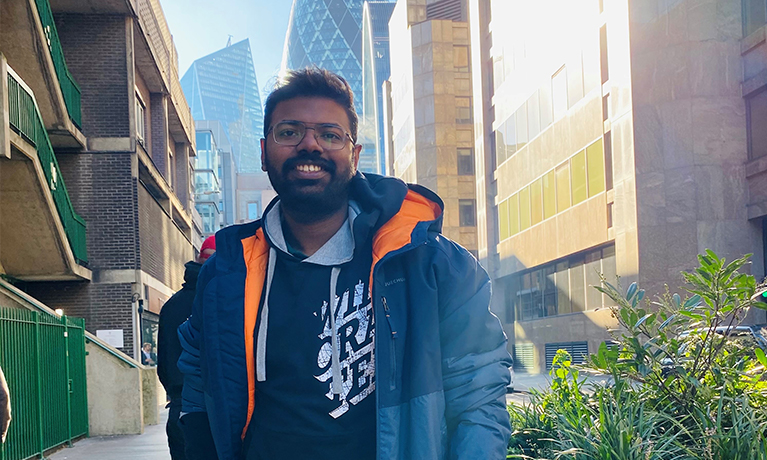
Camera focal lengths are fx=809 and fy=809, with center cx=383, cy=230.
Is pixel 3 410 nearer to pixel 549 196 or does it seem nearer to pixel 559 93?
pixel 559 93

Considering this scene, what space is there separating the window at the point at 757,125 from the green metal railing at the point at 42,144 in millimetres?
18230

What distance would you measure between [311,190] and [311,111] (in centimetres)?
29

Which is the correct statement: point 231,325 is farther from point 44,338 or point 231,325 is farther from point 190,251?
point 190,251

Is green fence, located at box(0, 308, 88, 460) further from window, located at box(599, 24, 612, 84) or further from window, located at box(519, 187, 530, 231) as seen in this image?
window, located at box(519, 187, 530, 231)

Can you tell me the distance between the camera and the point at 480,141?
4162cm

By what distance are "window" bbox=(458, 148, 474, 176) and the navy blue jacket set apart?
47599 millimetres

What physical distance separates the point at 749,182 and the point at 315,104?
75.4 feet

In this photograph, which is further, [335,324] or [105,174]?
[105,174]

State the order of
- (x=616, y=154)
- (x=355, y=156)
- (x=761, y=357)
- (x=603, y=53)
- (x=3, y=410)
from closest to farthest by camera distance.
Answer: (x=355, y=156)
(x=3, y=410)
(x=761, y=357)
(x=616, y=154)
(x=603, y=53)

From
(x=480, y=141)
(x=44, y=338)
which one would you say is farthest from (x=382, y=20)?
(x=44, y=338)

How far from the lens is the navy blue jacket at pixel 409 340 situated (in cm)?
239

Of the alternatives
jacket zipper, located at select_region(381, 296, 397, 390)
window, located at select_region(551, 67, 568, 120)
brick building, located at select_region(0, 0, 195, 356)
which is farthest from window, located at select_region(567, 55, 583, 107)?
jacket zipper, located at select_region(381, 296, 397, 390)

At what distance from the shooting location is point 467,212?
49.9 m

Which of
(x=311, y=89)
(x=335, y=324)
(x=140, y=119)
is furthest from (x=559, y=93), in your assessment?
(x=335, y=324)
